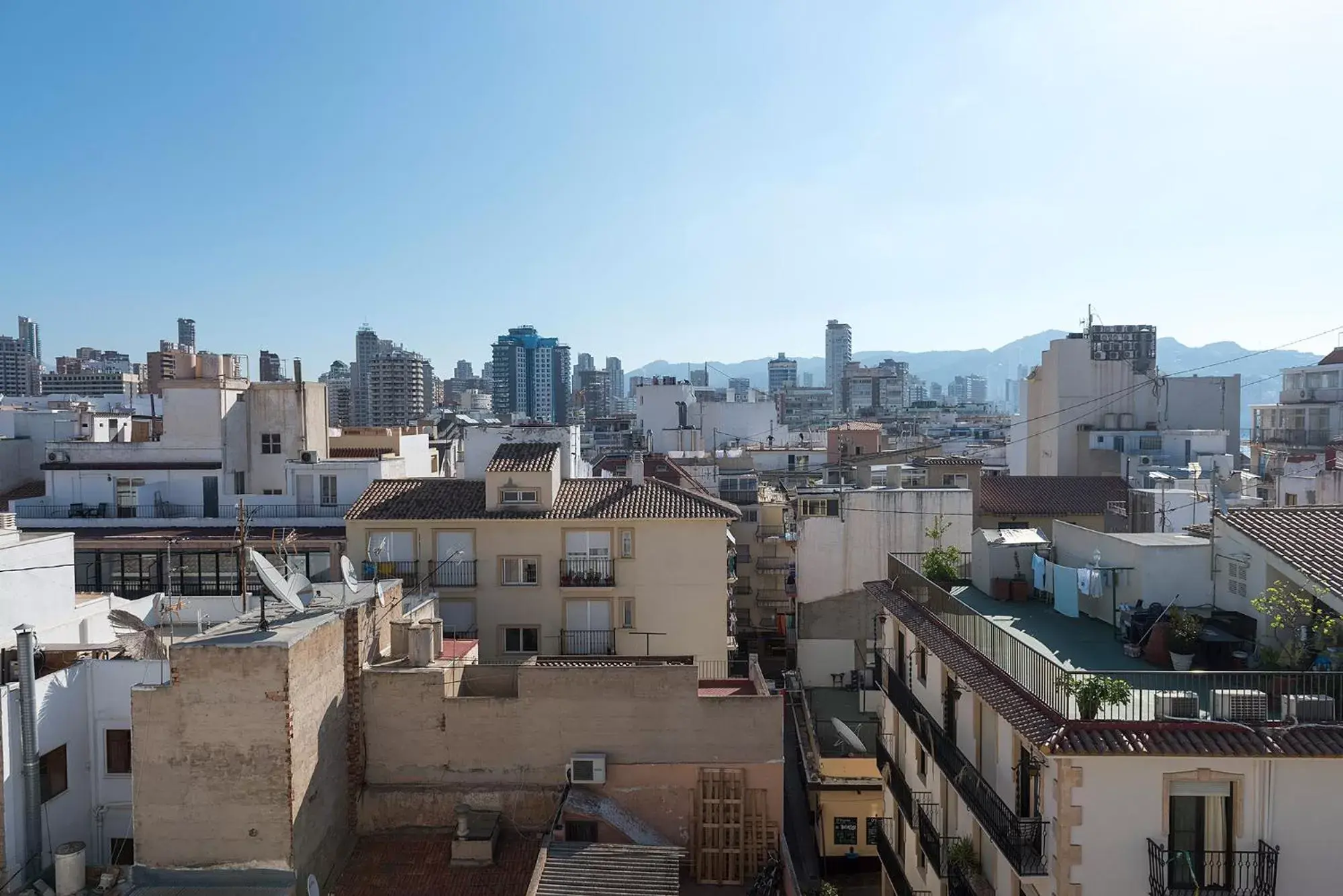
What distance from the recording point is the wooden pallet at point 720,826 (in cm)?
2173

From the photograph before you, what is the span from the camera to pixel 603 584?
3216cm

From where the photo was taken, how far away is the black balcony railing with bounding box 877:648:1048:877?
1456cm

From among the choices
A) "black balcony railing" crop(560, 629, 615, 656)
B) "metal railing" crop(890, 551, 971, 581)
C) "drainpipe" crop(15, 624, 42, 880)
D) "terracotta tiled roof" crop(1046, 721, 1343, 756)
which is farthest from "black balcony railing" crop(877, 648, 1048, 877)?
"drainpipe" crop(15, 624, 42, 880)

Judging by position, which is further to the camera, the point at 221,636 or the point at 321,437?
the point at 321,437

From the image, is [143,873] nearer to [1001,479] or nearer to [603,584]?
[603,584]

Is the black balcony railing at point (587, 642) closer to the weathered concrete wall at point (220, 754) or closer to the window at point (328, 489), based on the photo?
the window at point (328, 489)

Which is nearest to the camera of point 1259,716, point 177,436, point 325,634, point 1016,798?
point 1259,716

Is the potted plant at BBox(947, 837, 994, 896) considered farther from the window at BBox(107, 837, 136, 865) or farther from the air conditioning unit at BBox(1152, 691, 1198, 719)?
the window at BBox(107, 837, 136, 865)

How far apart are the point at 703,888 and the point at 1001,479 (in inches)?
1184

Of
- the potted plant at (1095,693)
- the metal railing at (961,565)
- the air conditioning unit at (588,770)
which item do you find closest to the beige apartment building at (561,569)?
the metal railing at (961,565)

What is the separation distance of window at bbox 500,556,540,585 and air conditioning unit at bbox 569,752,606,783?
36.7 feet

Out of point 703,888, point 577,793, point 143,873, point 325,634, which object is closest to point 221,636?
point 325,634

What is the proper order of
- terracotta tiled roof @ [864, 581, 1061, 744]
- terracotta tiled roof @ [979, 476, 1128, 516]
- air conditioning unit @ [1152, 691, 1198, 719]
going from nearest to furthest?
air conditioning unit @ [1152, 691, 1198, 719] → terracotta tiled roof @ [864, 581, 1061, 744] → terracotta tiled roof @ [979, 476, 1128, 516]

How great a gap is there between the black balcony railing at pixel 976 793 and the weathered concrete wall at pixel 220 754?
13.1 m
